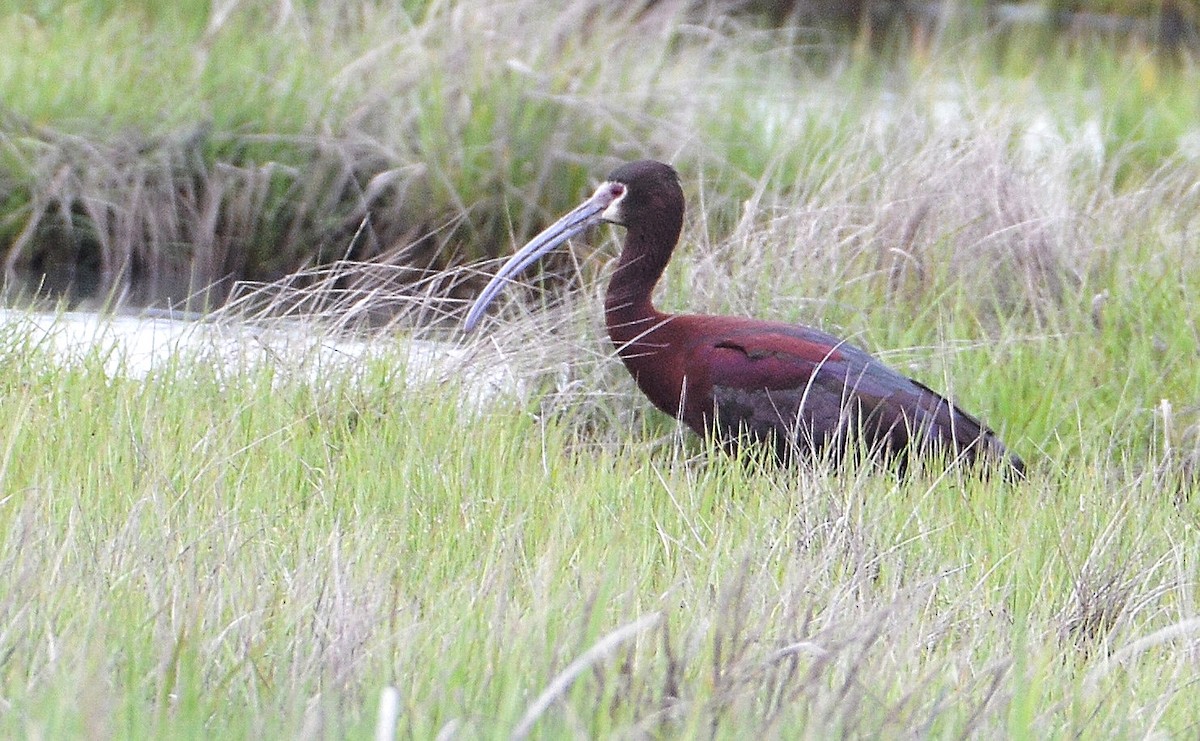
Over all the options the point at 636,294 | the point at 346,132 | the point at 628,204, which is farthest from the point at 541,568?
the point at 346,132

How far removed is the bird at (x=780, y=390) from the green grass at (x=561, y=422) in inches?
7.0

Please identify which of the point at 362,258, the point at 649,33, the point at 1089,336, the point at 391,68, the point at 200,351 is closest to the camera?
the point at 200,351

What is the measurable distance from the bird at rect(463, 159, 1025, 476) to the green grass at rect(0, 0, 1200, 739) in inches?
7.0

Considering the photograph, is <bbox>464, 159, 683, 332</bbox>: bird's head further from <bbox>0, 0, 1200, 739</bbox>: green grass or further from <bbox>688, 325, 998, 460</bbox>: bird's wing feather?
<bbox>688, 325, 998, 460</bbox>: bird's wing feather

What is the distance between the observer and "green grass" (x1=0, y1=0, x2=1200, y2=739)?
2277 millimetres

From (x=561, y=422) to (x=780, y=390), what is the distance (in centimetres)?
52

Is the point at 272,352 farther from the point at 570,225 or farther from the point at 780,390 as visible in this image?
the point at 780,390

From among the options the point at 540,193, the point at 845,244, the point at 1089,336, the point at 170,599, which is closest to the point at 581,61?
the point at 540,193

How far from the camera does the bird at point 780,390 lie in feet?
13.1

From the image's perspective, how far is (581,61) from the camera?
22.1 ft

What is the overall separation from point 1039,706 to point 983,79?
6192mm

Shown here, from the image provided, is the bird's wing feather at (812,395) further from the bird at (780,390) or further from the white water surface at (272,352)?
the white water surface at (272,352)

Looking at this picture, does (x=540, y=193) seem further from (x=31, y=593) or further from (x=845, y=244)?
(x=31, y=593)

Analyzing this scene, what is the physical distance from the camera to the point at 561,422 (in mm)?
4129
